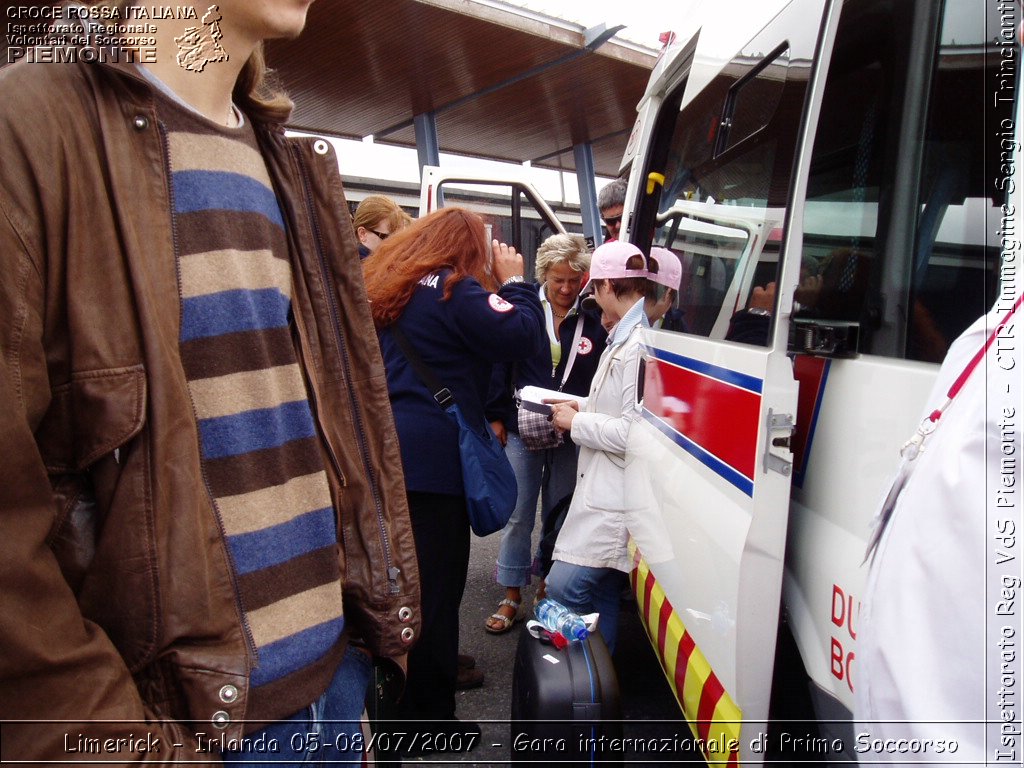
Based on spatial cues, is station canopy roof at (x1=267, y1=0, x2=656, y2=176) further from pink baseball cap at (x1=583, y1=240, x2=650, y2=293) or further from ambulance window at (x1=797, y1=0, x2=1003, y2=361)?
ambulance window at (x1=797, y1=0, x2=1003, y2=361)

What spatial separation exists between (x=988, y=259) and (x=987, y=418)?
0.54 meters

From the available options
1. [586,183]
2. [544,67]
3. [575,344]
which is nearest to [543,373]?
[575,344]

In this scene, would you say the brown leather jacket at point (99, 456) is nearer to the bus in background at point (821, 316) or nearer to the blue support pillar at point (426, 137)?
the bus in background at point (821, 316)

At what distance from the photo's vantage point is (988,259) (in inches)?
44.8

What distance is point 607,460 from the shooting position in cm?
266

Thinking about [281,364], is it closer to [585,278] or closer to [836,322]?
[836,322]

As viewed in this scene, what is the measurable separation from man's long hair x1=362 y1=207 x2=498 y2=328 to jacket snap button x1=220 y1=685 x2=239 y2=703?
1.68 m

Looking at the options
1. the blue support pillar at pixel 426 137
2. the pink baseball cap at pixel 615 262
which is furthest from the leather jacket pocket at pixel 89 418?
the blue support pillar at pixel 426 137

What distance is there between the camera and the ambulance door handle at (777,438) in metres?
1.47

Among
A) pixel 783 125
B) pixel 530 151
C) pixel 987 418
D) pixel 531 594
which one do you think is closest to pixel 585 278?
pixel 531 594

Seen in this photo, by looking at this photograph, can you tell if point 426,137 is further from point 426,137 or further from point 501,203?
point 501,203

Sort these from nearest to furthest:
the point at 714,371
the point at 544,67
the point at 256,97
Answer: the point at 256,97 → the point at 714,371 → the point at 544,67

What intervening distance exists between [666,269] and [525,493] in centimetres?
163

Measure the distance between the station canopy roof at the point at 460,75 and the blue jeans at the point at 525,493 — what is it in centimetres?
603
